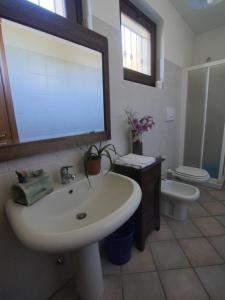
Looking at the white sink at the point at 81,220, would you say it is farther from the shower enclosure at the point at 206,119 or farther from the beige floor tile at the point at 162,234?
the shower enclosure at the point at 206,119

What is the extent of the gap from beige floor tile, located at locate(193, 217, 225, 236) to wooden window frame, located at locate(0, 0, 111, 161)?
4.52ft

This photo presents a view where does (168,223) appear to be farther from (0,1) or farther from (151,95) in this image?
(0,1)

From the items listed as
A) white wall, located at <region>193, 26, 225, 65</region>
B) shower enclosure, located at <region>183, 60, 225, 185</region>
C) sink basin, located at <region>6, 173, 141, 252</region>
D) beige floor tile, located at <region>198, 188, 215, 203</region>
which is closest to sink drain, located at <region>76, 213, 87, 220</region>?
sink basin, located at <region>6, 173, 141, 252</region>

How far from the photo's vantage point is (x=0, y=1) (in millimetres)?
680

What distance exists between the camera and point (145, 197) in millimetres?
1295

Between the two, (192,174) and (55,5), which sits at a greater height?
(55,5)

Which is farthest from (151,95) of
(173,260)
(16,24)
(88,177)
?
(173,260)

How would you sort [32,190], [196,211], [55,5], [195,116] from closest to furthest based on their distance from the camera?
[32,190], [55,5], [196,211], [195,116]

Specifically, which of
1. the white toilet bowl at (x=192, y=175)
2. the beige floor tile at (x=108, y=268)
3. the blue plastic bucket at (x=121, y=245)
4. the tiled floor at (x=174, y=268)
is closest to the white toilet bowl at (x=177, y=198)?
the tiled floor at (x=174, y=268)

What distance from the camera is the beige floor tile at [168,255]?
48.9 inches

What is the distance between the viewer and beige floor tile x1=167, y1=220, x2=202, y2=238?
1.54 metres

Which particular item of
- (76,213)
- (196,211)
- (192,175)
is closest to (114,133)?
(76,213)

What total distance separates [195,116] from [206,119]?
0.16 metres

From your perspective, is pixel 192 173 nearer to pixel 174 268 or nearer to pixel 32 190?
pixel 174 268
